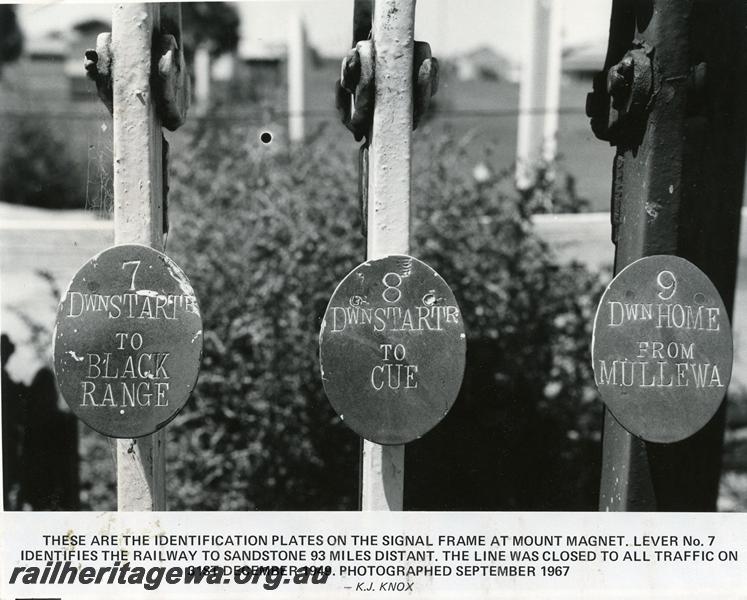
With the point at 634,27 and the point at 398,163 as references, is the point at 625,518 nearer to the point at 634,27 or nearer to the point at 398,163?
the point at 398,163

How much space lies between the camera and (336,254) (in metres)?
3.64

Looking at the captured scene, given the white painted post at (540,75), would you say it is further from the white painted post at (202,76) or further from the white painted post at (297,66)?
the white painted post at (202,76)

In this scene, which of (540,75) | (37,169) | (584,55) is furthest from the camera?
(37,169)

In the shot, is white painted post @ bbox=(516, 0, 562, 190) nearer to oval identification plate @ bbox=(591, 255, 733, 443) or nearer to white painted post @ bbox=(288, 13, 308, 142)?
white painted post @ bbox=(288, 13, 308, 142)

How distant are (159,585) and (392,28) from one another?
1507 mm

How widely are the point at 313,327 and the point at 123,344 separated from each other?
1.58 m

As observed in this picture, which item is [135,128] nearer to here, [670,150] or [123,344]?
[123,344]

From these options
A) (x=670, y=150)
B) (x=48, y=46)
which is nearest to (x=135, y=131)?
(x=670, y=150)

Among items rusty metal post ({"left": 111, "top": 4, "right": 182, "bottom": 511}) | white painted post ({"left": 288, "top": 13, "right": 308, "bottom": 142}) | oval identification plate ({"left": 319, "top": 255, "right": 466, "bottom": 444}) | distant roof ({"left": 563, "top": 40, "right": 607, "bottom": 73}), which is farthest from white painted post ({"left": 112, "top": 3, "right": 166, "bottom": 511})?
white painted post ({"left": 288, "top": 13, "right": 308, "bottom": 142})

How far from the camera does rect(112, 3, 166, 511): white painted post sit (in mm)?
2127

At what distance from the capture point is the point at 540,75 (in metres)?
5.98

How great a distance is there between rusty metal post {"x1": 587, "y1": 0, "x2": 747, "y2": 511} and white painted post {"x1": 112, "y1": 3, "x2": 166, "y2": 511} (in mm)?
1140

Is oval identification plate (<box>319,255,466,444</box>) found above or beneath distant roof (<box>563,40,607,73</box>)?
beneath

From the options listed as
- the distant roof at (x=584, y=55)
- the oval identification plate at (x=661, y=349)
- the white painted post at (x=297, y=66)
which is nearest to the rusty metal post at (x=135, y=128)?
the oval identification plate at (x=661, y=349)
